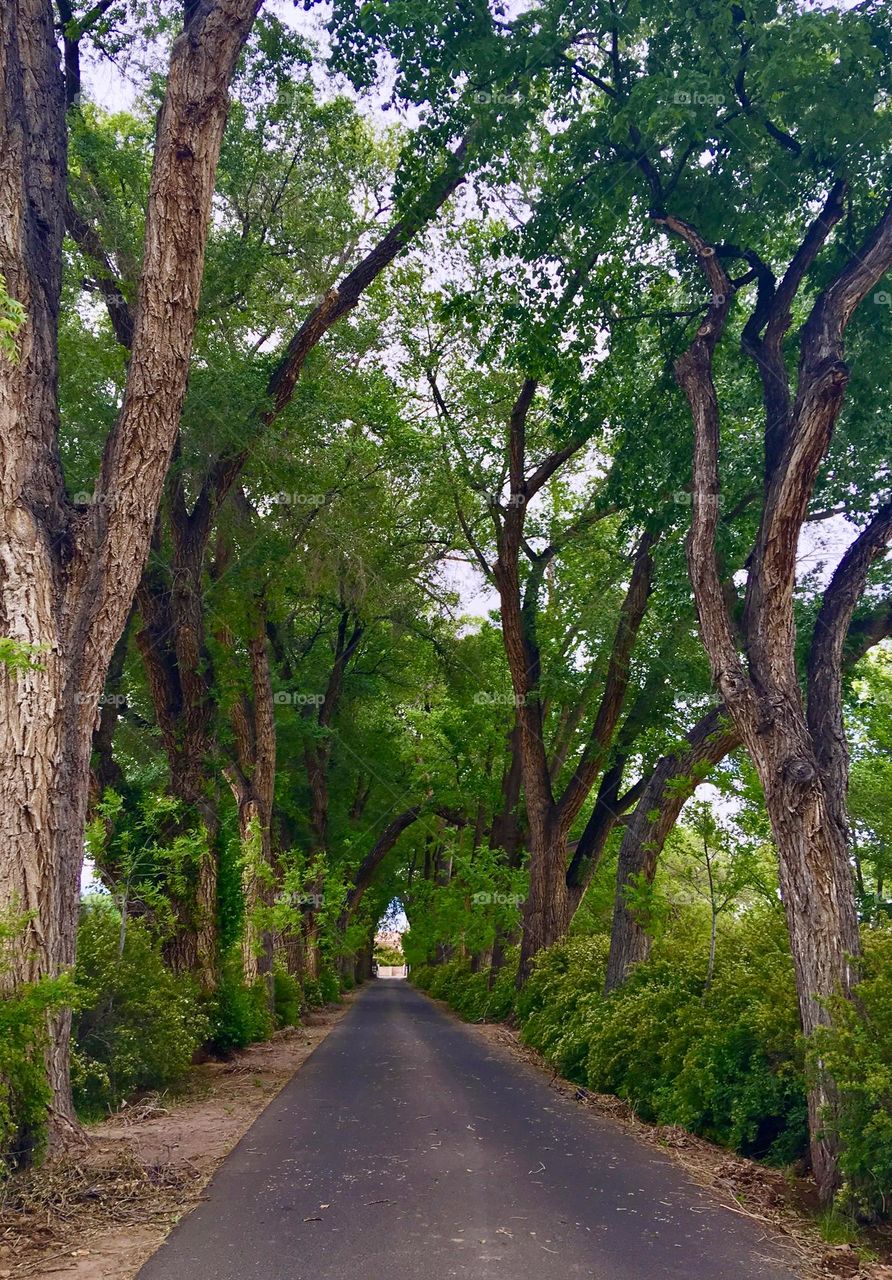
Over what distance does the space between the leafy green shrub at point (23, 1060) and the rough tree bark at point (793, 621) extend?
499 cm

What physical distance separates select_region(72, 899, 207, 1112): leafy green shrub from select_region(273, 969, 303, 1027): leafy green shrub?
947 cm

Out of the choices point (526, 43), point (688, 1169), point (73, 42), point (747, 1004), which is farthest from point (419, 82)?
point (688, 1169)

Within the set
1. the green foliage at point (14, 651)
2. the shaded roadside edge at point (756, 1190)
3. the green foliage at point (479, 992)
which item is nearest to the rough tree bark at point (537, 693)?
the green foliage at point (479, 992)

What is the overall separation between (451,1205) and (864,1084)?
105 inches

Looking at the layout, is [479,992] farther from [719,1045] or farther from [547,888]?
[719,1045]

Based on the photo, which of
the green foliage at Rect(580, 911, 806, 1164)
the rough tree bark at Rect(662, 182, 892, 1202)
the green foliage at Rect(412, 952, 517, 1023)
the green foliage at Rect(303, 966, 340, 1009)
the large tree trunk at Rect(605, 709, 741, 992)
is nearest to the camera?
the rough tree bark at Rect(662, 182, 892, 1202)

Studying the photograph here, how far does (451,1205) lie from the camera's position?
6.22m

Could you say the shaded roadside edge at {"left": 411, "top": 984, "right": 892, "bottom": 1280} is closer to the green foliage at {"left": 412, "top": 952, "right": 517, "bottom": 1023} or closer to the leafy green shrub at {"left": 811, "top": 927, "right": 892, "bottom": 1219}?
the leafy green shrub at {"left": 811, "top": 927, "right": 892, "bottom": 1219}

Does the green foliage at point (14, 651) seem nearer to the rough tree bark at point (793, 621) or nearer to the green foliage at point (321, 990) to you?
the rough tree bark at point (793, 621)

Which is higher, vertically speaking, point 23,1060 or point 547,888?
point 547,888

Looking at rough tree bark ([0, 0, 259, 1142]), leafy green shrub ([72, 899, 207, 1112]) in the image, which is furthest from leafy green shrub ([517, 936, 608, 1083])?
rough tree bark ([0, 0, 259, 1142])

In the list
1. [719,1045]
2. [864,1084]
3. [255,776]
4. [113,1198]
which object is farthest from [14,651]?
[255,776]

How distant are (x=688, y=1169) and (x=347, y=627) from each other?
18481 millimetres

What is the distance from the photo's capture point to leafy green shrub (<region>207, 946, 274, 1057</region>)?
1359 cm
